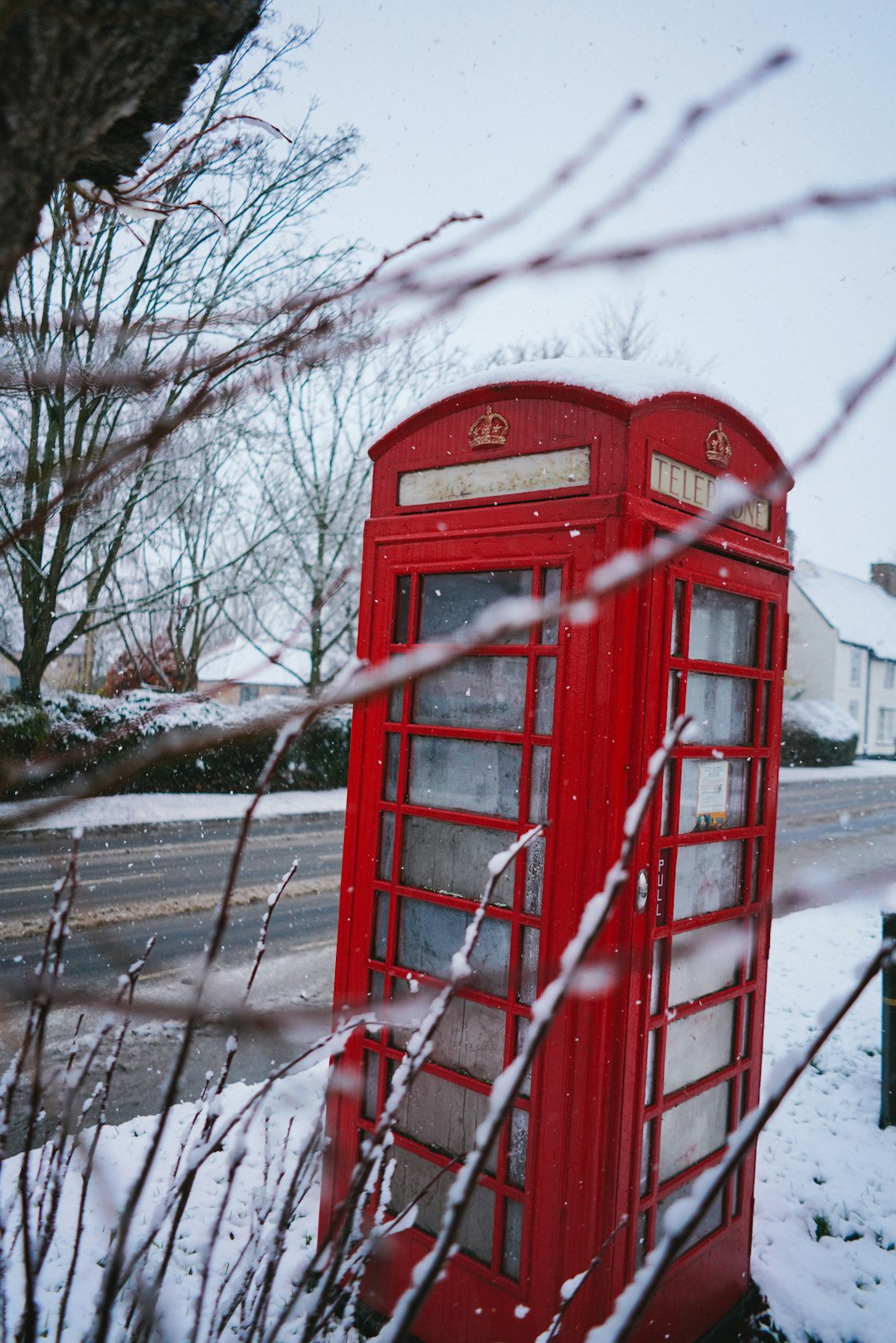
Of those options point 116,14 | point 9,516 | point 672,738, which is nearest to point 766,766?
point 672,738

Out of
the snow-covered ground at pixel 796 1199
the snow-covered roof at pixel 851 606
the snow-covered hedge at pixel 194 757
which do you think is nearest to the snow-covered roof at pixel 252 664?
the snow-covered hedge at pixel 194 757

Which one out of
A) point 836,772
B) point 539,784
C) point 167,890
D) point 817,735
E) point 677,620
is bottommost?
point 167,890

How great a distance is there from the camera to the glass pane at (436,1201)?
2504 millimetres

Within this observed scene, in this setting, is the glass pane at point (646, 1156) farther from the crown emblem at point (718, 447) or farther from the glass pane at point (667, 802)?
the crown emblem at point (718, 447)

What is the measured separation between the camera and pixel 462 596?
2.69 m

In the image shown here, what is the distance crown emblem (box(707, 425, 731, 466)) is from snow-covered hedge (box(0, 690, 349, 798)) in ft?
32.1

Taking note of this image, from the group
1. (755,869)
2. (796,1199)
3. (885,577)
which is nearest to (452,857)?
(755,869)

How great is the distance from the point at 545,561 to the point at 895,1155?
150 inches

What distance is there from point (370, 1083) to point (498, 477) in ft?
6.85

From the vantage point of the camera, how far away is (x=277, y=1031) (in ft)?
2.93

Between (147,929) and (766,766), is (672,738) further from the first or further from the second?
(147,929)

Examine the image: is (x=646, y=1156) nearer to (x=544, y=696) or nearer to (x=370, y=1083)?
(x=370, y=1083)

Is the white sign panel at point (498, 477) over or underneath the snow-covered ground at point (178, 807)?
over

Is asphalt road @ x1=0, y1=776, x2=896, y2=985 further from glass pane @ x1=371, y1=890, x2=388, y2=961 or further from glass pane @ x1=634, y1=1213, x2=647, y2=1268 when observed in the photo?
glass pane @ x1=634, y1=1213, x2=647, y2=1268
